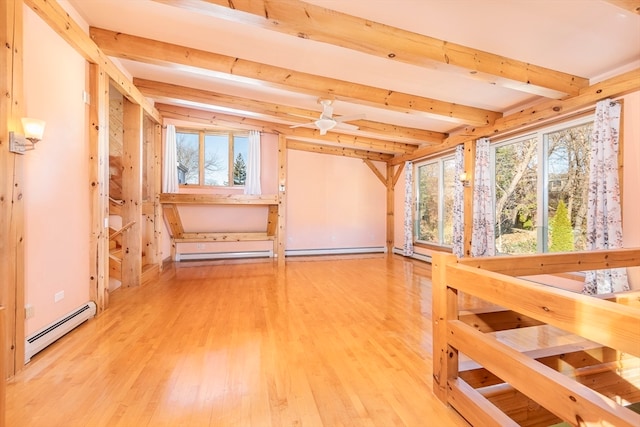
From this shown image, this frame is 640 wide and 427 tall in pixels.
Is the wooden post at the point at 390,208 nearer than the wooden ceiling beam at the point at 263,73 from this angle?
No

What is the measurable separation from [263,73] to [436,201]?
4743 millimetres

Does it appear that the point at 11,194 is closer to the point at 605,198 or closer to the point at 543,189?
the point at 605,198

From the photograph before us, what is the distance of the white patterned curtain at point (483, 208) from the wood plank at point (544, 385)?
3.71 meters

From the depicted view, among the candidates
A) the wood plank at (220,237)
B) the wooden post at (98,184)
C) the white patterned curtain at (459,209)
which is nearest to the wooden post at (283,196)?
the wood plank at (220,237)


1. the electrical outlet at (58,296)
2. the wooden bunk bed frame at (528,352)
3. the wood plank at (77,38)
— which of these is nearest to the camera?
the wooden bunk bed frame at (528,352)

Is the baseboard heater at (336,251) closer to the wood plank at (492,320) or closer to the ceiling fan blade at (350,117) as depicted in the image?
the ceiling fan blade at (350,117)

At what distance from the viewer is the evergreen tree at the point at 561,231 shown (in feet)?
12.4

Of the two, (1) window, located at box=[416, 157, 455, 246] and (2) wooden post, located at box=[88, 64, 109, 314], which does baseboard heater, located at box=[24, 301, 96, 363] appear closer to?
(2) wooden post, located at box=[88, 64, 109, 314]

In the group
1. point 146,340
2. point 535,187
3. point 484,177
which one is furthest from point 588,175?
point 146,340

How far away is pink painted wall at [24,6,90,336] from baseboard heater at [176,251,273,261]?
127 inches

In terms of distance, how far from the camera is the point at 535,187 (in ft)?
13.9

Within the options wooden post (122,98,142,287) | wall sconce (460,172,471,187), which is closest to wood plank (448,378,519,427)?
wall sconce (460,172,471,187)

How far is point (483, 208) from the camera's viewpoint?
4.76 meters

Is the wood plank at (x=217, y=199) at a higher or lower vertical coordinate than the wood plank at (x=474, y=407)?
higher
